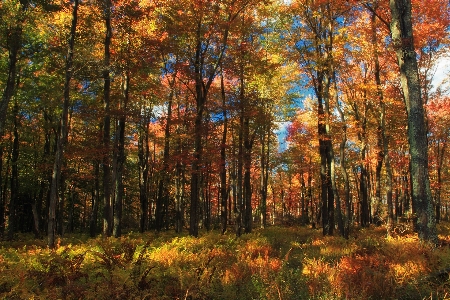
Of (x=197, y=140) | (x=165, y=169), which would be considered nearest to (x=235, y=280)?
(x=197, y=140)

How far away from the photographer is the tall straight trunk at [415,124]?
9078mm

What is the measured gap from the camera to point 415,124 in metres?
9.27

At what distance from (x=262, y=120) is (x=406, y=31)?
1080 centimetres

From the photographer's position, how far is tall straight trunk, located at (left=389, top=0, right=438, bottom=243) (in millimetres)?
9078

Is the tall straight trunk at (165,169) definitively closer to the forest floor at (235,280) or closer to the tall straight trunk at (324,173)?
the tall straight trunk at (324,173)

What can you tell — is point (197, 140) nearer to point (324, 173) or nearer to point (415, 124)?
point (324, 173)

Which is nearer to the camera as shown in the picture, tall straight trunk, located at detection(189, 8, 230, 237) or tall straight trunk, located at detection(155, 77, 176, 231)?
tall straight trunk, located at detection(189, 8, 230, 237)

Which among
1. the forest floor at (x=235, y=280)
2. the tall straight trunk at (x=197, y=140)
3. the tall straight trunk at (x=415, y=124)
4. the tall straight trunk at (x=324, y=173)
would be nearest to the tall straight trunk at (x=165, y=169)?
the tall straight trunk at (x=197, y=140)

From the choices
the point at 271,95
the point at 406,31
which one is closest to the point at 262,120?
the point at 271,95

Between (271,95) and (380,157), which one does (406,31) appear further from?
(380,157)

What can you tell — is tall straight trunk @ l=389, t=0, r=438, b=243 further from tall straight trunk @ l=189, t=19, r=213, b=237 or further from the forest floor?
tall straight trunk @ l=189, t=19, r=213, b=237

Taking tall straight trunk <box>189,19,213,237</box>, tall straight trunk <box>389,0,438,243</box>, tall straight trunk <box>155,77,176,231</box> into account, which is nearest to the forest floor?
tall straight trunk <box>389,0,438,243</box>

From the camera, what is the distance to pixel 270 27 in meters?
20.3

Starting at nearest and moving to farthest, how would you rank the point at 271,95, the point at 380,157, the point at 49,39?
the point at 49,39 → the point at 271,95 → the point at 380,157
